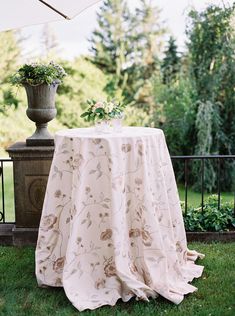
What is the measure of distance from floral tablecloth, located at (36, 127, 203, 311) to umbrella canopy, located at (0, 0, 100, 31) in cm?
92

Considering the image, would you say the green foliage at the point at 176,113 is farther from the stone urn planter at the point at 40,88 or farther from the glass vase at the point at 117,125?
the glass vase at the point at 117,125

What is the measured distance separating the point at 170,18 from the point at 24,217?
41.0 ft

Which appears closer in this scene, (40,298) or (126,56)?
(40,298)

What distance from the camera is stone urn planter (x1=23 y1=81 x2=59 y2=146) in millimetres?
4203

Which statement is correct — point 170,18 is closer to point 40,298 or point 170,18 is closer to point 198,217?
point 198,217

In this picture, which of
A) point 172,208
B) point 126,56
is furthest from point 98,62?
point 172,208

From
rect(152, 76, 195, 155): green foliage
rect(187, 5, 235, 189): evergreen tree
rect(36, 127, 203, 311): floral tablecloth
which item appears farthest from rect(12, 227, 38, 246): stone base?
rect(152, 76, 195, 155): green foliage

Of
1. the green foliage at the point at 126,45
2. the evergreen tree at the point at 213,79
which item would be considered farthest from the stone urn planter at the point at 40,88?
the green foliage at the point at 126,45

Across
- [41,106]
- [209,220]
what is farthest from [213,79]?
[41,106]

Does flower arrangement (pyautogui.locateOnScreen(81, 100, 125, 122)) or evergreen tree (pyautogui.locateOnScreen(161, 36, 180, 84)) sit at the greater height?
evergreen tree (pyautogui.locateOnScreen(161, 36, 180, 84))

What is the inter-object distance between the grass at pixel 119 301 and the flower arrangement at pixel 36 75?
1.48 metres

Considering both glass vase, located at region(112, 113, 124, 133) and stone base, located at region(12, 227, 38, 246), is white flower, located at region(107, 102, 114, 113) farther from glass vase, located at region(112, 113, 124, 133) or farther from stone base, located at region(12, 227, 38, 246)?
stone base, located at region(12, 227, 38, 246)

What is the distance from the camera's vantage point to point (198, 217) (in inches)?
180

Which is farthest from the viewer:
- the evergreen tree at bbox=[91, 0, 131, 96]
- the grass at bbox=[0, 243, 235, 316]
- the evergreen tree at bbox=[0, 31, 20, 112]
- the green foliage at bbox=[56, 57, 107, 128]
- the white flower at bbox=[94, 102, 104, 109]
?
A: the evergreen tree at bbox=[91, 0, 131, 96]
